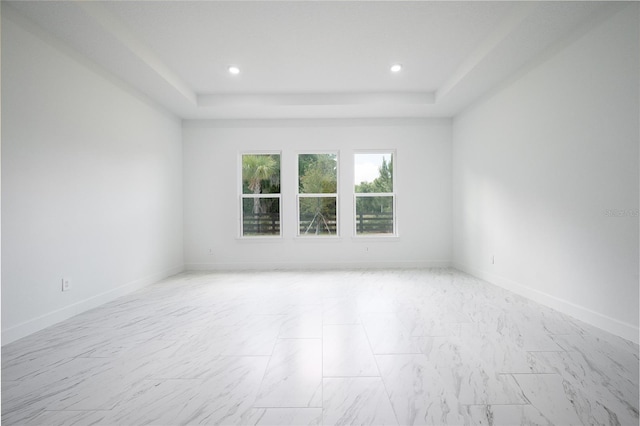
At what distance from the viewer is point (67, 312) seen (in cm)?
300

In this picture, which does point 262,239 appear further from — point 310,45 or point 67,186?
point 310,45

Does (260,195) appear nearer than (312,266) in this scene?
No

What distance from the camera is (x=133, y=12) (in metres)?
2.77

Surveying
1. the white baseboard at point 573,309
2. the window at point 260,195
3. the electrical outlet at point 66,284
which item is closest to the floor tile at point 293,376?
the electrical outlet at point 66,284

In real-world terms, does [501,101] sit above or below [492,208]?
above

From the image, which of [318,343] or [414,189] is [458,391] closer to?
[318,343]

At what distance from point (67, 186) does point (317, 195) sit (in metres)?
3.61

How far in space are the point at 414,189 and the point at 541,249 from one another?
2430 millimetres

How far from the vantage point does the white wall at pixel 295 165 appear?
17.9 feet

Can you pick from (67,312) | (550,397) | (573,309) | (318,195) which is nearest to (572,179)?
(573,309)

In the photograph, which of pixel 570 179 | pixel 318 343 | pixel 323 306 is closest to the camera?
pixel 318 343

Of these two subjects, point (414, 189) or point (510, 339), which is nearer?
point (510, 339)

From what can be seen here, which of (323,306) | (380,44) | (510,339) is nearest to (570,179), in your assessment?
(510,339)

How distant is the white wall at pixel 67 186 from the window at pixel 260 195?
5.05 ft
